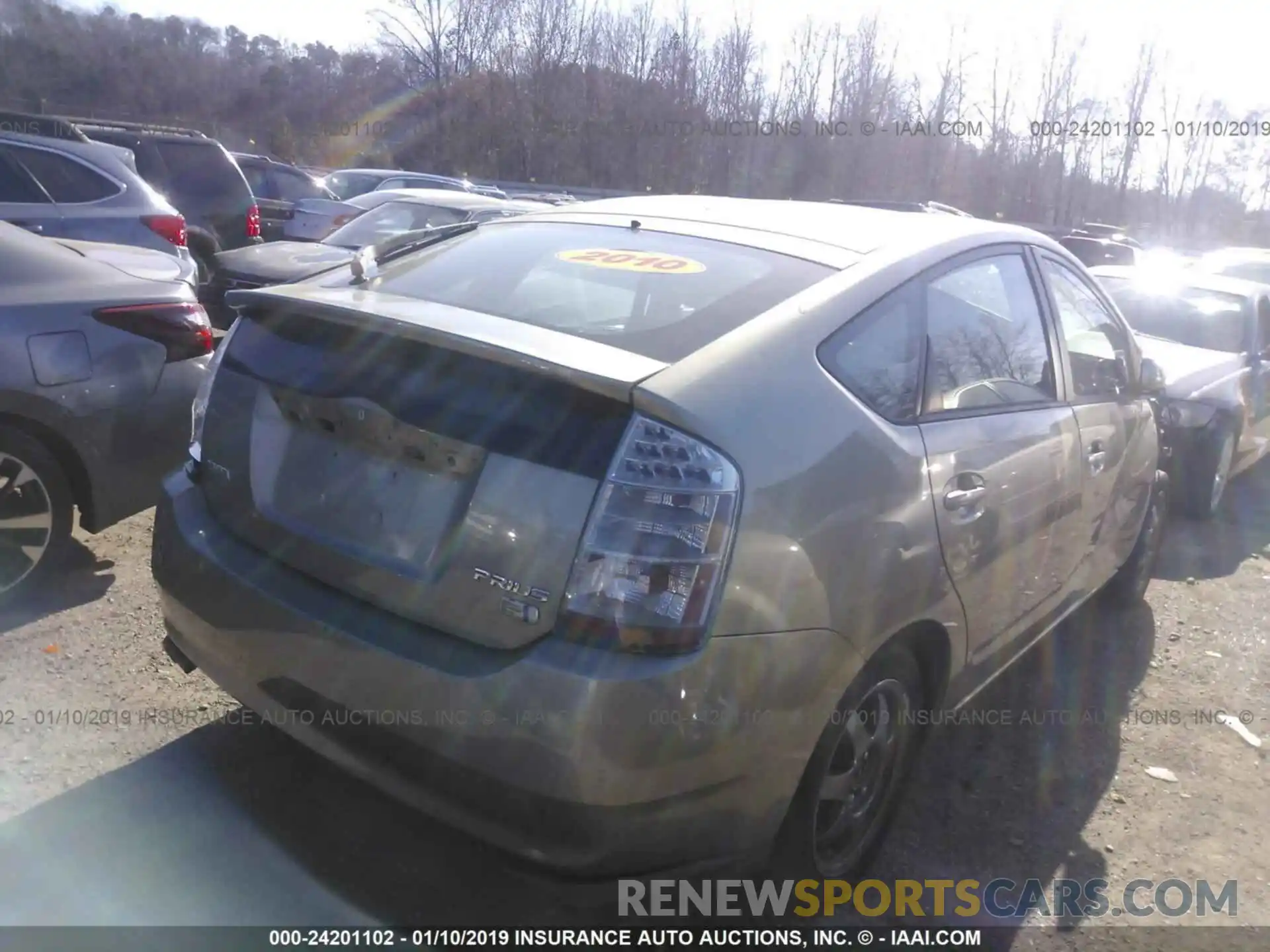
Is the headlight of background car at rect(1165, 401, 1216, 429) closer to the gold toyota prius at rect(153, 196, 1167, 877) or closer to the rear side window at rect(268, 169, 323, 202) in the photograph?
the gold toyota prius at rect(153, 196, 1167, 877)

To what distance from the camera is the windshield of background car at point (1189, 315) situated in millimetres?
7672

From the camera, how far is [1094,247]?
22578mm

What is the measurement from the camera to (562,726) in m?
2.07

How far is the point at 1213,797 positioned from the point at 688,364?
9.04 feet

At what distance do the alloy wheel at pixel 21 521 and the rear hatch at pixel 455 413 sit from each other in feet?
5.02

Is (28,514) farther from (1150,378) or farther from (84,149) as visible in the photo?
(84,149)

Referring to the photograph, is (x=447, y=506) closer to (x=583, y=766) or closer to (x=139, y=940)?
(x=583, y=766)

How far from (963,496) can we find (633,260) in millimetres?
1156

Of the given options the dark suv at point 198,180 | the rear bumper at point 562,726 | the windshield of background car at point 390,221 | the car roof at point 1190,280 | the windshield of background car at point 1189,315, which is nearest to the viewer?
the rear bumper at point 562,726

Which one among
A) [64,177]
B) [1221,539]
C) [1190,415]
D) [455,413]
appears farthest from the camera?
[64,177]

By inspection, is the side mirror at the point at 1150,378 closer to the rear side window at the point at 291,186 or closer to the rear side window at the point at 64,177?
the rear side window at the point at 64,177

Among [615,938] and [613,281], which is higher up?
[613,281]

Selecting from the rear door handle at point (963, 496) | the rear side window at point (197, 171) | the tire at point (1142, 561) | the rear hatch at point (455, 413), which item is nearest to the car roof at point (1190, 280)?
the tire at point (1142, 561)

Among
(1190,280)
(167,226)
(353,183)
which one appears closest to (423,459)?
(167,226)
